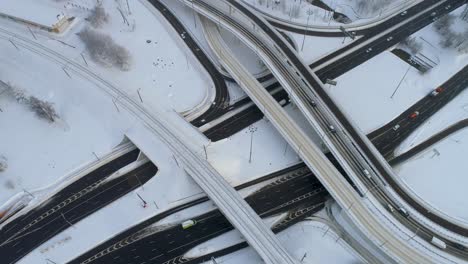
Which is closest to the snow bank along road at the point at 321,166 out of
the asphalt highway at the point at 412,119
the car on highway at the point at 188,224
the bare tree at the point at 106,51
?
the asphalt highway at the point at 412,119

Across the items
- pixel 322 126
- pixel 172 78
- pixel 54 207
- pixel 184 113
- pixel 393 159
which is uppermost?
pixel 172 78

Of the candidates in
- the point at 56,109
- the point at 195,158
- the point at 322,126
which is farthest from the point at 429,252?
the point at 56,109

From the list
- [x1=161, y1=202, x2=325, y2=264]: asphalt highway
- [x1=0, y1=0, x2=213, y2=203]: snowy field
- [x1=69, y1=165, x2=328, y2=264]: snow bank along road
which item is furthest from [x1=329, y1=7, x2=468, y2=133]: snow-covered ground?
[x1=0, y1=0, x2=213, y2=203]: snowy field

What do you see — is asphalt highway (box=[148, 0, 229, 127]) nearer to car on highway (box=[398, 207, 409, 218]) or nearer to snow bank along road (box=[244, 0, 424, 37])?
snow bank along road (box=[244, 0, 424, 37])

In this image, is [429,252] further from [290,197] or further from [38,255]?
[38,255]

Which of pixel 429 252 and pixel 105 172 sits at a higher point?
pixel 105 172

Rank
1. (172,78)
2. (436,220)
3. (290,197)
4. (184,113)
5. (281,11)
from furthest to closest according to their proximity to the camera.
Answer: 1. (281,11)
2. (172,78)
3. (184,113)
4. (290,197)
5. (436,220)

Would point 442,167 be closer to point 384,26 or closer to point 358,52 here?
point 358,52
